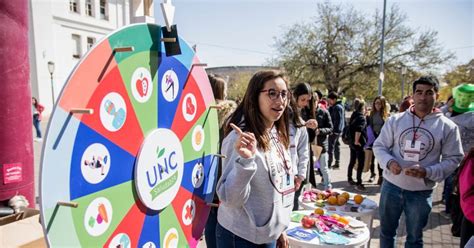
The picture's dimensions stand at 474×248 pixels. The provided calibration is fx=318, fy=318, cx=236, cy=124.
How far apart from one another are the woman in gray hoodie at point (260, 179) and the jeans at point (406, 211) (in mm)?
1427

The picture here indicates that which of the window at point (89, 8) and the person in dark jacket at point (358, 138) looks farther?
the window at point (89, 8)

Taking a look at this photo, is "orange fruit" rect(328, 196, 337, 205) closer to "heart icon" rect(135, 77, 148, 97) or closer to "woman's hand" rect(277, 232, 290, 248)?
"woman's hand" rect(277, 232, 290, 248)

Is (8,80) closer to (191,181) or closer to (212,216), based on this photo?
(191,181)

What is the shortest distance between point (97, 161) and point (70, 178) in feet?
0.30

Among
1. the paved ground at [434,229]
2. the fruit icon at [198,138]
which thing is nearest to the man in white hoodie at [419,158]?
the paved ground at [434,229]

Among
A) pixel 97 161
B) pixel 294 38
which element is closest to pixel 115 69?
pixel 97 161

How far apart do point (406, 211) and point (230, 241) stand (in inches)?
71.4

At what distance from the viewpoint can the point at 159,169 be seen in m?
1.08

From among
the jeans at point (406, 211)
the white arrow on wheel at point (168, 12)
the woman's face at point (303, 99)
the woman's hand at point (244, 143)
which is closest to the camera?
the white arrow on wheel at point (168, 12)

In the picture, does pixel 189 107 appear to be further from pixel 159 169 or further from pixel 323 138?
pixel 323 138

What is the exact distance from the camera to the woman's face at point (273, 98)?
1.69m

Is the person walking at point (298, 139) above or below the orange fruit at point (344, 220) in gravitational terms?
above

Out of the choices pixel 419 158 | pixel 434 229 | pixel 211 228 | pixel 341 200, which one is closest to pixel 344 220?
pixel 341 200

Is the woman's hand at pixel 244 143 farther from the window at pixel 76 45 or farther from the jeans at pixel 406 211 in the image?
the window at pixel 76 45
